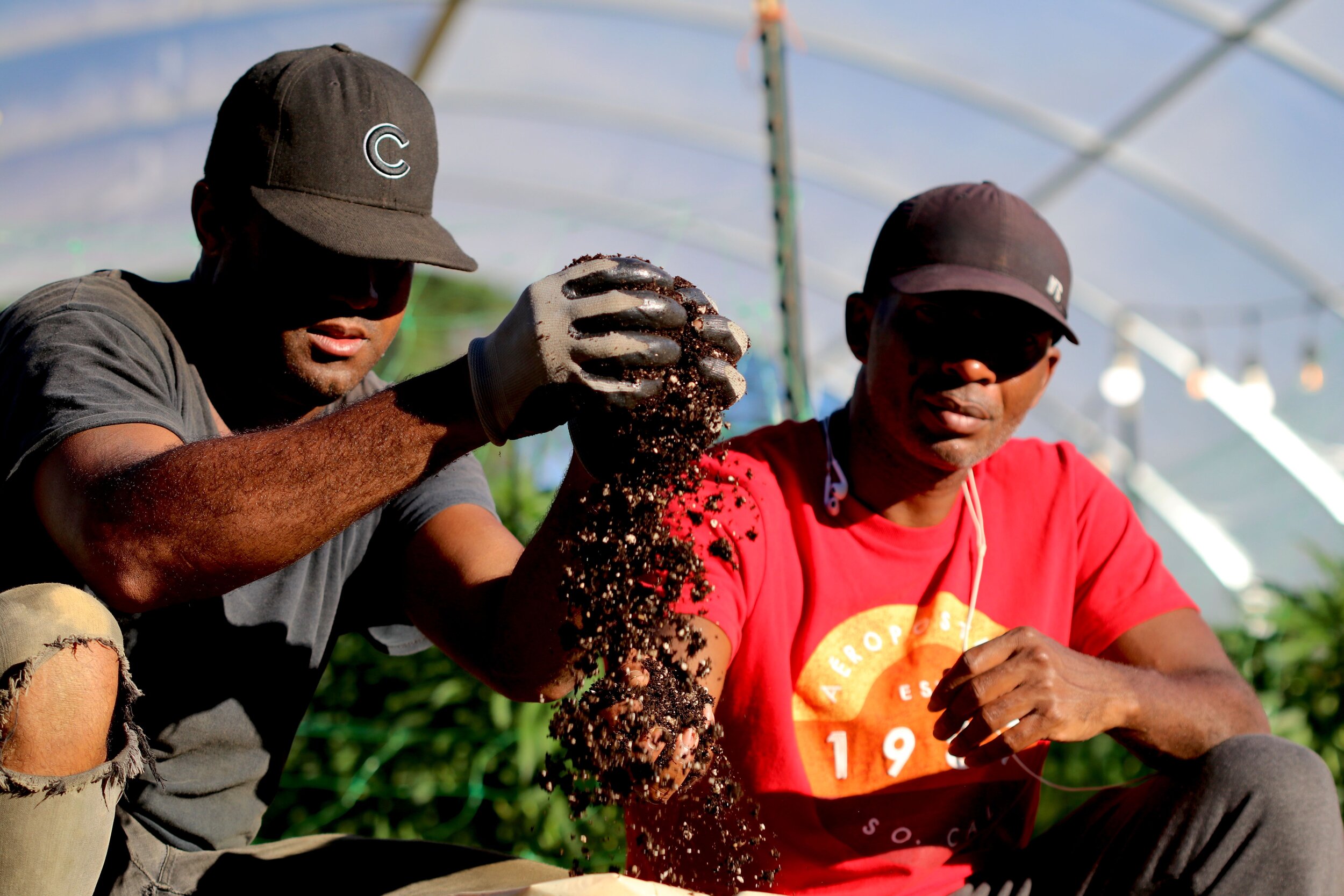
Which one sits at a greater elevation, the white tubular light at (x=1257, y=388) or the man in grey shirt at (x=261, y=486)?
the white tubular light at (x=1257, y=388)

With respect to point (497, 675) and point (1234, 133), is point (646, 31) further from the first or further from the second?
point (497, 675)

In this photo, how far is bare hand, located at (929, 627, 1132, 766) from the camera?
169cm

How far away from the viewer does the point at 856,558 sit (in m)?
2.12

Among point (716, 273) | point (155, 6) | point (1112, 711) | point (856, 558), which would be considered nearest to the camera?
point (1112, 711)

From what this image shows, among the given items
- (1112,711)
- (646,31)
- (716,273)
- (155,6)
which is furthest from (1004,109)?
(1112,711)

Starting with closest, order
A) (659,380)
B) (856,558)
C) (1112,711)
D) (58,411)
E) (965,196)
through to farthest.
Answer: (659,380) → (58,411) → (1112,711) → (856,558) → (965,196)

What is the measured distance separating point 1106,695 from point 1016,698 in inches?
8.7

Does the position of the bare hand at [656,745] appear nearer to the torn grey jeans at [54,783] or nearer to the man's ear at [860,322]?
the torn grey jeans at [54,783]

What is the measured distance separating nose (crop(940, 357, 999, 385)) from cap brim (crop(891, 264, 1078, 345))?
0.13 metres

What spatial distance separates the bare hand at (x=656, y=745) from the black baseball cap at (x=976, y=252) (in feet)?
3.07

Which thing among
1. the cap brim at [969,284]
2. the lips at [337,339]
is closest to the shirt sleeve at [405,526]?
the lips at [337,339]

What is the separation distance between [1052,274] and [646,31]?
5.45 m

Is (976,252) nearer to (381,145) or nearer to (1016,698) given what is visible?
(1016,698)

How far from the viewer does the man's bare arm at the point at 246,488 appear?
147cm
